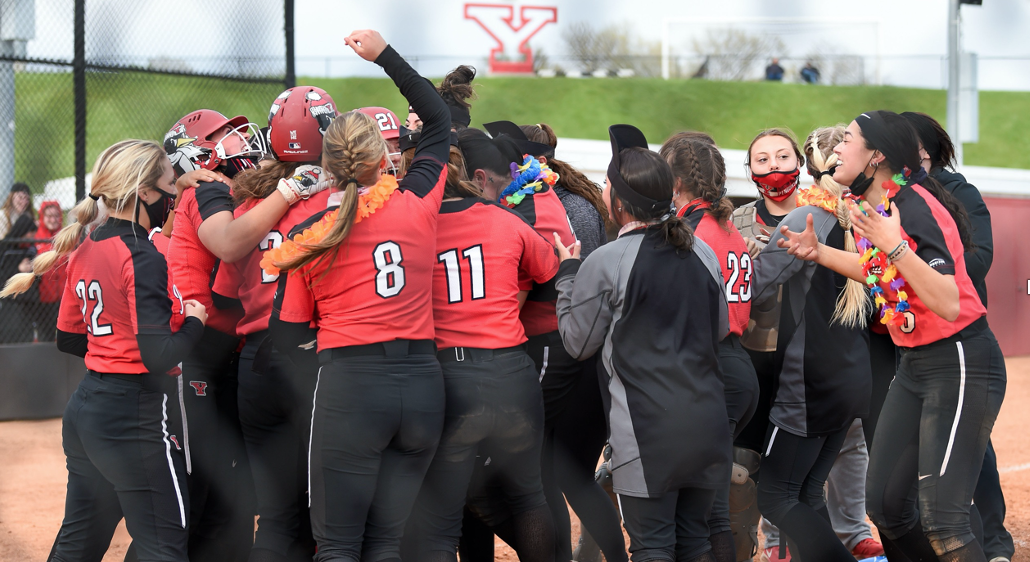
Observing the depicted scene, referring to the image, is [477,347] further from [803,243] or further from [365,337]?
[803,243]

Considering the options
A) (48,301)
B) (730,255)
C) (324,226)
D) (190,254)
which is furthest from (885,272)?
(48,301)

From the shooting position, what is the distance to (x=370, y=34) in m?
3.11

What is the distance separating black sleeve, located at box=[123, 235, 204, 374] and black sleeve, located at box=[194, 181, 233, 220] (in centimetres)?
32

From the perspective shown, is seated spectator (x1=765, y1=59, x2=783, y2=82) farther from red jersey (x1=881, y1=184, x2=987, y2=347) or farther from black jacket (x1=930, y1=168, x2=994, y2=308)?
red jersey (x1=881, y1=184, x2=987, y2=347)

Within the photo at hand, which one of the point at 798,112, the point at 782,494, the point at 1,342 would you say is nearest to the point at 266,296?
the point at 782,494

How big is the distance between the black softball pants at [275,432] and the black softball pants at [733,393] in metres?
1.57

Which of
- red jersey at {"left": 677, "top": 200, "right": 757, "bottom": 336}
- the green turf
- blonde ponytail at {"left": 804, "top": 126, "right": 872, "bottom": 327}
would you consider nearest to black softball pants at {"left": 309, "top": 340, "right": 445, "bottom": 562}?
red jersey at {"left": 677, "top": 200, "right": 757, "bottom": 336}

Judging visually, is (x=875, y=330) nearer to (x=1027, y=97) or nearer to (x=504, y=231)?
(x=504, y=231)

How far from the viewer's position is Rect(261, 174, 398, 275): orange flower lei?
8.98 feet

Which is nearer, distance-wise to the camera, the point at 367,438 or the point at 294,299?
the point at 367,438

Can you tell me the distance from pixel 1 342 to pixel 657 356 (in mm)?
7232

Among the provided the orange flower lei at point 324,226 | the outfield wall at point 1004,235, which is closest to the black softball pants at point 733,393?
the orange flower lei at point 324,226

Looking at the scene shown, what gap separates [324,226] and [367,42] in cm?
75

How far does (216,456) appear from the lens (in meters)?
3.54
